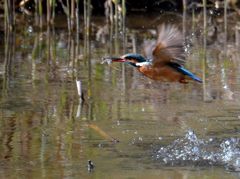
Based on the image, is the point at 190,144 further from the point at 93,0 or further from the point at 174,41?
the point at 93,0

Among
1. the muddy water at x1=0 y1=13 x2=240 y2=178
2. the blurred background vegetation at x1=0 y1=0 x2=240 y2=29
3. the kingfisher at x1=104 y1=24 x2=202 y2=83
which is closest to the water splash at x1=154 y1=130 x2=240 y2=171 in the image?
the muddy water at x1=0 y1=13 x2=240 y2=178

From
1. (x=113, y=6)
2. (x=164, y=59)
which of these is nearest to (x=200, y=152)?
(x=164, y=59)

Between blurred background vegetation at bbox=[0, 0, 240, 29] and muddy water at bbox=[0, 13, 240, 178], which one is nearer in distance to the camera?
muddy water at bbox=[0, 13, 240, 178]

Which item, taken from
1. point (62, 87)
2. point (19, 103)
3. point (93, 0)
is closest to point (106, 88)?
point (62, 87)

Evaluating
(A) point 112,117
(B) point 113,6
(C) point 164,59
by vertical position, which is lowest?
(A) point 112,117

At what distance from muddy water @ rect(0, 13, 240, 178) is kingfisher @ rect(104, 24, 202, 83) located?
1.53 ft

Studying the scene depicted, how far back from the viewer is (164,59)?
6051 mm

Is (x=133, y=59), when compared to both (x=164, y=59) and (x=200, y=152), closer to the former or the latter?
(x=164, y=59)

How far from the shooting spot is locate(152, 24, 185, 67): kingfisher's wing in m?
6.00

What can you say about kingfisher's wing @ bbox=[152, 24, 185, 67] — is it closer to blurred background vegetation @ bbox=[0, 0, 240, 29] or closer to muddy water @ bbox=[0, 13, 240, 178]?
muddy water @ bbox=[0, 13, 240, 178]

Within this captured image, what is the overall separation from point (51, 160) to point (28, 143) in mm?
524

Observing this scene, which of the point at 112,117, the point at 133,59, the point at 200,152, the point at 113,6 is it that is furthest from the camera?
the point at 113,6

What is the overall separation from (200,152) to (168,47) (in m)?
0.80

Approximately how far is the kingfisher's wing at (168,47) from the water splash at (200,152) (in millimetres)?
570
